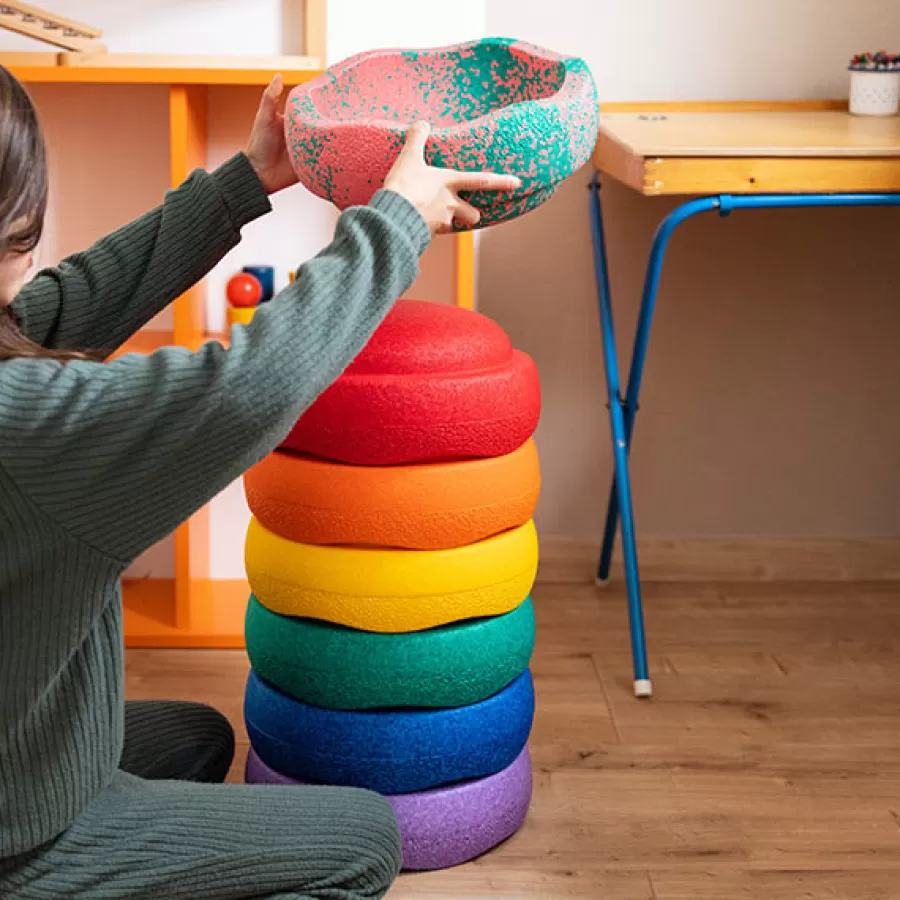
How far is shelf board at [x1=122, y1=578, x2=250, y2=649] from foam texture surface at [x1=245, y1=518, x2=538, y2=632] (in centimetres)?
62

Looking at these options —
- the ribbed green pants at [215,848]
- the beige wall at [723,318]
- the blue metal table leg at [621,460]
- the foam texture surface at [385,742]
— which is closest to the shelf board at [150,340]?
the beige wall at [723,318]

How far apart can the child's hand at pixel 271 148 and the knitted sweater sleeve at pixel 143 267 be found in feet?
0.09

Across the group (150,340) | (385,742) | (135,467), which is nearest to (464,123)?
(135,467)

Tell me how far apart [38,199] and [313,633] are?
533mm

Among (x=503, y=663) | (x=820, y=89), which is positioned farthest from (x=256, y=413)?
(x=820, y=89)

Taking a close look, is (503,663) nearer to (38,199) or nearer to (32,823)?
(32,823)

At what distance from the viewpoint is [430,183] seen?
1104mm

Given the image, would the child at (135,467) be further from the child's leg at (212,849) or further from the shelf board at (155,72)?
the shelf board at (155,72)

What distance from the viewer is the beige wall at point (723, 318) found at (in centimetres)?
212

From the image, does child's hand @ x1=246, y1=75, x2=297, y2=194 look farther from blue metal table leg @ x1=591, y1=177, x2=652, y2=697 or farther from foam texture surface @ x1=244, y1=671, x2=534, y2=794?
blue metal table leg @ x1=591, y1=177, x2=652, y2=697

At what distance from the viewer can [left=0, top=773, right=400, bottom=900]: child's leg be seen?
43.6 inches

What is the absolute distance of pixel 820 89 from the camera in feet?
7.04

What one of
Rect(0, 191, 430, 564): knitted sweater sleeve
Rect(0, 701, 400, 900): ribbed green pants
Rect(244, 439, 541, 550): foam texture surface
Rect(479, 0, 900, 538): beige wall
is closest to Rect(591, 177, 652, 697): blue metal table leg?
Rect(479, 0, 900, 538): beige wall

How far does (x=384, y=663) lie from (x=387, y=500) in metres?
0.17
